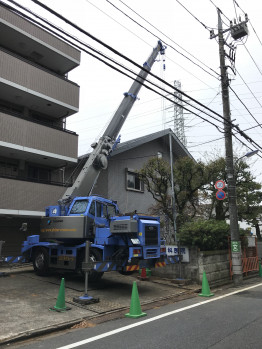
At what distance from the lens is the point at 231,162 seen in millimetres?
13328

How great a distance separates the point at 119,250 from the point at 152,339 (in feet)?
15.8

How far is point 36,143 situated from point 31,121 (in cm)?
114

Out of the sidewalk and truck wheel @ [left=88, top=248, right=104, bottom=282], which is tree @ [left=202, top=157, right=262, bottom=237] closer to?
the sidewalk

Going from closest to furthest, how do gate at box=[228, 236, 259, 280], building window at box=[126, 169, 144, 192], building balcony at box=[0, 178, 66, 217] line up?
gate at box=[228, 236, 259, 280], building balcony at box=[0, 178, 66, 217], building window at box=[126, 169, 144, 192]

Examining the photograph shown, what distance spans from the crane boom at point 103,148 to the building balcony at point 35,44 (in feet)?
14.8

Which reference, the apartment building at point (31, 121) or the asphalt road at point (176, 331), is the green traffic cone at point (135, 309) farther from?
the apartment building at point (31, 121)

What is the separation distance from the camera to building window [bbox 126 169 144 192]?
19678 millimetres

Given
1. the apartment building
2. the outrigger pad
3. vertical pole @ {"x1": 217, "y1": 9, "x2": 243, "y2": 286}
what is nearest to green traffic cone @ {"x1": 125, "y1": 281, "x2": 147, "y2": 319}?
the outrigger pad

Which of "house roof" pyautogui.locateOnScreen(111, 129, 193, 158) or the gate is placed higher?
"house roof" pyautogui.locateOnScreen(111, 129, 193, 158)

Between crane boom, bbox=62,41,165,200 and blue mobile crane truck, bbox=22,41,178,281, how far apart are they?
4.17 feet

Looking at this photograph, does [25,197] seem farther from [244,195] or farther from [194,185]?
[244,195]

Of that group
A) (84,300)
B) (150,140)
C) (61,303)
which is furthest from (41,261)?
(150,140)

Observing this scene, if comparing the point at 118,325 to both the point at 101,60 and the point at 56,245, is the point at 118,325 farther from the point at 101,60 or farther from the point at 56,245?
the point at 101,60

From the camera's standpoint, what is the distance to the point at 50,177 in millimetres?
18141
